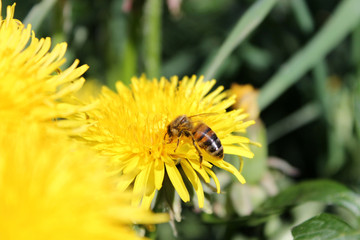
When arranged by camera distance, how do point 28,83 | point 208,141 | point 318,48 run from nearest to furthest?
point 28,83
point 208,141
point 318,48

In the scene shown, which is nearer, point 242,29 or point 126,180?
point 126,180

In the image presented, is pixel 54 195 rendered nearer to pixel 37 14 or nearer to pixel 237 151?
pixel 237 151

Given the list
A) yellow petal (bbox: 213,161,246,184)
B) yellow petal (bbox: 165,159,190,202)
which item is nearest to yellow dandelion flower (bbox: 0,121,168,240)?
yellow petal (bbox: 165,159,190,202)

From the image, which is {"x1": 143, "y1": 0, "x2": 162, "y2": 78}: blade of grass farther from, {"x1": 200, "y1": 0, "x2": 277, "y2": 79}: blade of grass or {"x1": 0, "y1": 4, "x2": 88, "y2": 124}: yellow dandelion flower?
{"x1": 0, "y1": 4, "x2": 88, "y2": 124}: yellow dandelion flower

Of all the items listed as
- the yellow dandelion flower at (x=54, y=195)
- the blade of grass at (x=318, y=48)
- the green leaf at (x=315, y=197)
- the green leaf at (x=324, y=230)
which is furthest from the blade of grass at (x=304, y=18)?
the yellow dandelion flower at (x=54, y=195)

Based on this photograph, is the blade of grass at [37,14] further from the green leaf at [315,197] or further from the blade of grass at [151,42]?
the green leaf at [315,197]

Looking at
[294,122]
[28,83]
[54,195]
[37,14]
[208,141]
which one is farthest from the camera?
[294,122]

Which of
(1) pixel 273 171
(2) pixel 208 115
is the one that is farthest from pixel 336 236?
(1) pixel 273 171

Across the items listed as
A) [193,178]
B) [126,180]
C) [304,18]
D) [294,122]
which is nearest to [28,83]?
[126,180]
